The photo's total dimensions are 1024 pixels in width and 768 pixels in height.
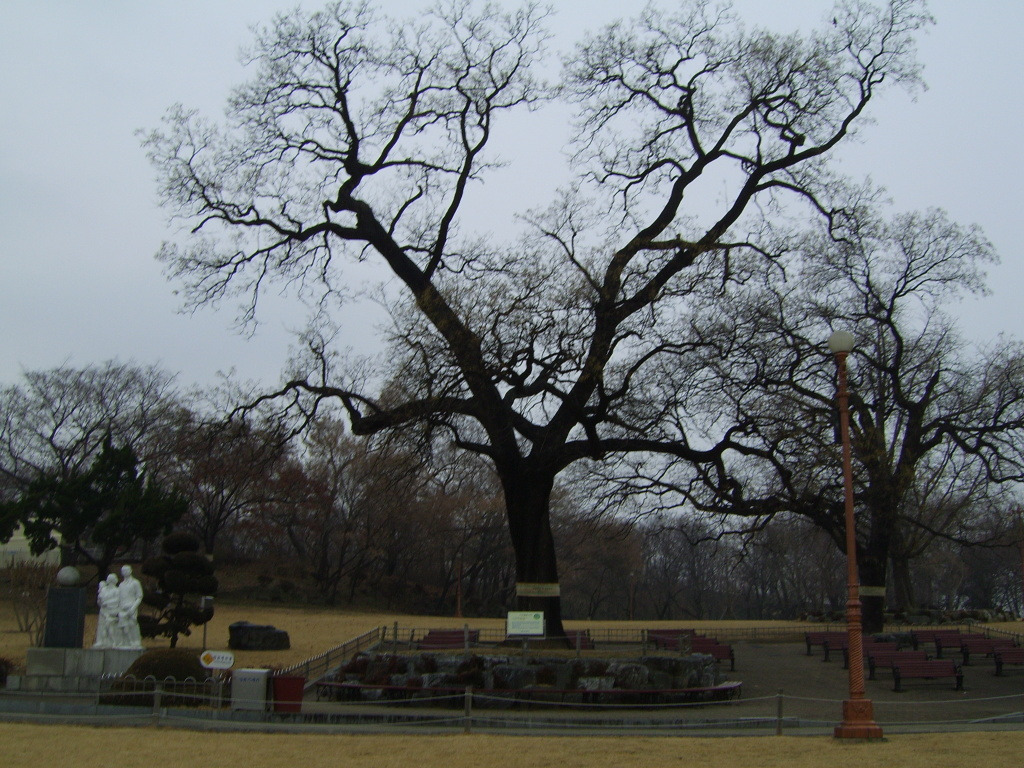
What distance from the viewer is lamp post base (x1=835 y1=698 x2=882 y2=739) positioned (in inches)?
572

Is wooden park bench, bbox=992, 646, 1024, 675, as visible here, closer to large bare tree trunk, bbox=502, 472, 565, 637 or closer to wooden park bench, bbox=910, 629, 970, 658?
wooden park bench, bbox=910, 629, 970, 658

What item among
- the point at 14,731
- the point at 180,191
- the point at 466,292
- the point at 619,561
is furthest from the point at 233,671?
the point at 619,561

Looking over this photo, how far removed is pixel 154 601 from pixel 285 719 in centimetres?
1594

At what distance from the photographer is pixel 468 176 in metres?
29.0

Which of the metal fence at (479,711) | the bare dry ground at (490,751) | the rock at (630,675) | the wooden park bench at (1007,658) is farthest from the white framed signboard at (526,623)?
the wooden park bench at (1007,658)

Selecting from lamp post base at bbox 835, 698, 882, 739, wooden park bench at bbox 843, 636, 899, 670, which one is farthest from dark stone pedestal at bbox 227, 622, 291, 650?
lamp post base at bbox 835, 698, 882, 739

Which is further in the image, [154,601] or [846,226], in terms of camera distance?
[154,601]

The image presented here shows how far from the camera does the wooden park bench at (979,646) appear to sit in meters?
30.3

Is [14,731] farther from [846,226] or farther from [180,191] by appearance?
[846,226]

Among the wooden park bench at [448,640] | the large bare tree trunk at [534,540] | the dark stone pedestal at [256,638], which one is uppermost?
the large bare tree trunk at [534,540]

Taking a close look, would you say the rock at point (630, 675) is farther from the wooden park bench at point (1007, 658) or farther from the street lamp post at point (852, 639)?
the wooden park bench at point (1007, 658)

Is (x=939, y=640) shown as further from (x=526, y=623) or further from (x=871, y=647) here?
(x=526, y=623)

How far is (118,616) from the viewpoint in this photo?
2747 cm

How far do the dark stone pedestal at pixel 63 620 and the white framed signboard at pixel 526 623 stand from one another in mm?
12997
